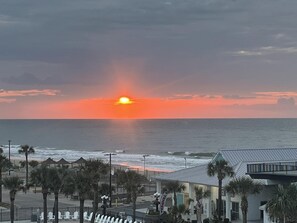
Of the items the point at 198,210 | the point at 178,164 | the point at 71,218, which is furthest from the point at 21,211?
the point at 178,164

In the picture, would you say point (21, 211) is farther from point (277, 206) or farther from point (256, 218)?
point (277, 206)

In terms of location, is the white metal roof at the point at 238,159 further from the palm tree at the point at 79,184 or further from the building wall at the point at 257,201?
the palm tree at the point at 79,184

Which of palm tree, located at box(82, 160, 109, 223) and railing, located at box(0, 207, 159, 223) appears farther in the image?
railing, located at box(0, 207, 159, 223)

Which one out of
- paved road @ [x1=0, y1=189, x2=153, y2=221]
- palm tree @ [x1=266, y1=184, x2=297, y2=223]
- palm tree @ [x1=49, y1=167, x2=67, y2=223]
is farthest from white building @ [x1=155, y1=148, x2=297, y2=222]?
palm tree @ [x1=49, y1=167, x2=67, y2=223]

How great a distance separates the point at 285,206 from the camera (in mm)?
31734

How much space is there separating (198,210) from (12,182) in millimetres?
12503

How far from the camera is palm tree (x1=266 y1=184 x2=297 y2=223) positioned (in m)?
31.5

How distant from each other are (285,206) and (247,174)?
35.3ft

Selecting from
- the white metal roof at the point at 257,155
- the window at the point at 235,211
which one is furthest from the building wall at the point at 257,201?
the white metal roof at the point at 257,155

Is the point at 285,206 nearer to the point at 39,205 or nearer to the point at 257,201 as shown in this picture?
Answer: the point at 257,201

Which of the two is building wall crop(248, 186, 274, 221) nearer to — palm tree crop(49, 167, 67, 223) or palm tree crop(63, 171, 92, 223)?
palm tree crop(63, 171, 92, 223)

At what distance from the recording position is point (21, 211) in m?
50.1

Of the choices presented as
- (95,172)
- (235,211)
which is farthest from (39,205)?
(235,211)

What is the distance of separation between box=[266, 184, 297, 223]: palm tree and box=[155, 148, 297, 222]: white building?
578 centimetres
